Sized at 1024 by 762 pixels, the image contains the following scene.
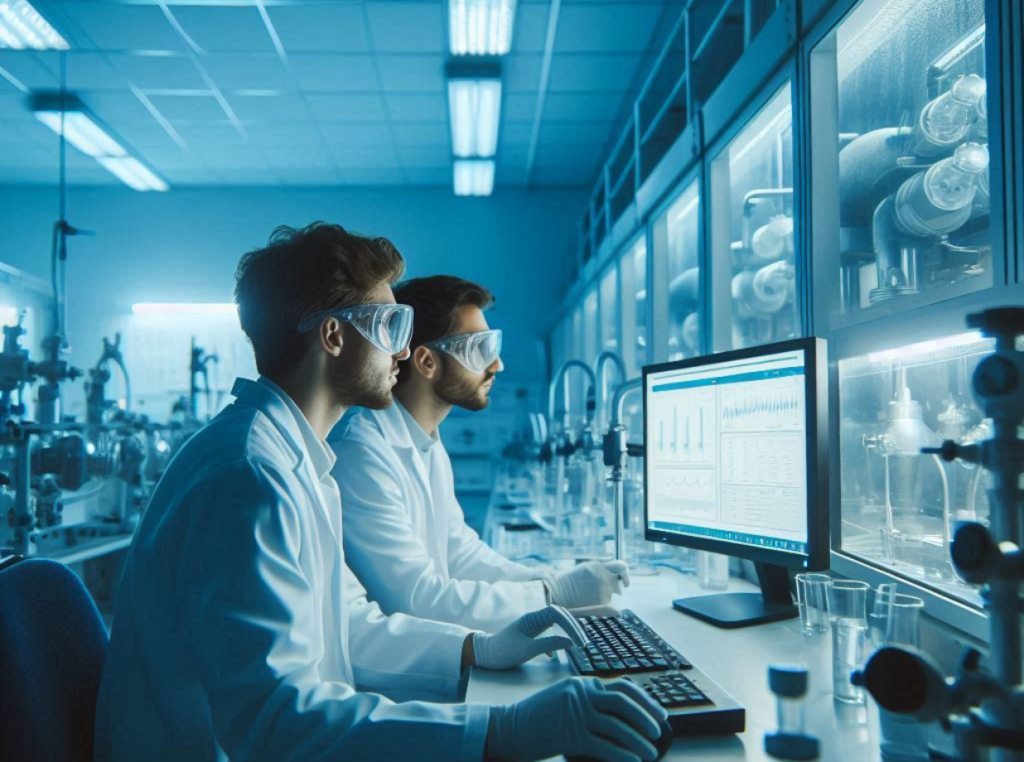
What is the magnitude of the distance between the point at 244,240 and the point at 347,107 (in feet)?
6.81

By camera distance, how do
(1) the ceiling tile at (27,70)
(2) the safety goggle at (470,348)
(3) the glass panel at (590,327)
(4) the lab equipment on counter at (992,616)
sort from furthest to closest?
1. (3) the glass panel at (590,327)
2. (1) the ceiling tile at (27,70)
3. (2) the safety goggle at (470,348)
4. (4) the lab equipment on counter at (992,616)

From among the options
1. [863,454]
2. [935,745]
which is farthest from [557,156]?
[935,745]

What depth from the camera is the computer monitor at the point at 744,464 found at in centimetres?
→ 114

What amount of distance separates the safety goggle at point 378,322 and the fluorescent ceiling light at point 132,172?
5190 mm

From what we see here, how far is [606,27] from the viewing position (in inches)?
149

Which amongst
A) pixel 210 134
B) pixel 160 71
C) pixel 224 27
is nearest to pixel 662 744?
pixel 224 27

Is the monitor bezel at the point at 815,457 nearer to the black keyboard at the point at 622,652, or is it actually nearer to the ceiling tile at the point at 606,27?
the black keyboard at the point at 622,652

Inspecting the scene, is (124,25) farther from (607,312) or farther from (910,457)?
(910,457)

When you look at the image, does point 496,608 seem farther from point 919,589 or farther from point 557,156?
point 557,156

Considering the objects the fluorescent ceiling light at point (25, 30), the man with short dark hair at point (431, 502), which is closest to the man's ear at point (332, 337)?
the man with short dark hair at point (431, 502)

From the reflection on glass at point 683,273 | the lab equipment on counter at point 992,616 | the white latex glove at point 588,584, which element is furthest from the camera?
the reflection on glass at point 683,273

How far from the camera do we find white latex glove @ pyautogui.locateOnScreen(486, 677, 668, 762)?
74 cm

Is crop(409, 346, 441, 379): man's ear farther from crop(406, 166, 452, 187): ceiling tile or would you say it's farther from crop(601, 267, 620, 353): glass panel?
crop(406, 166, 452, 187): ceiling tile

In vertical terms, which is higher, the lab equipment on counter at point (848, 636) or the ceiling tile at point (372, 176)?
the ceiling tile at point (372, 176)
